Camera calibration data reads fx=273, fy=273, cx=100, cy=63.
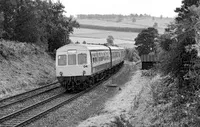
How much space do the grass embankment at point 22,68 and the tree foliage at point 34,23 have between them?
2178mm

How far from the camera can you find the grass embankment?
19.9m

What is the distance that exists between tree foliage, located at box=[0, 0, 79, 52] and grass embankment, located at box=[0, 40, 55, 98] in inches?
85.8

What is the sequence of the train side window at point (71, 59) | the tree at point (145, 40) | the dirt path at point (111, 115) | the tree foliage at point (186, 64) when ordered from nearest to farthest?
the tree foliage at point (186, 64) → the dirt path at point (111, 115) → the train side window at point (71, 59) → the tree at point (145, 40)

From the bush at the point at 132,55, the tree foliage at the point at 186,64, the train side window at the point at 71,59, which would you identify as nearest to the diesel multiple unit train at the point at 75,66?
the train side window at the point at 71,59

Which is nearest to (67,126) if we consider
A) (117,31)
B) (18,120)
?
(18,120)

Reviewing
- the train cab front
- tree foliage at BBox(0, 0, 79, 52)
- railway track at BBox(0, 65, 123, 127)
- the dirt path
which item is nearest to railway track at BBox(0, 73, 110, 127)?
railway track at BBox(0, 65, 123, 127)

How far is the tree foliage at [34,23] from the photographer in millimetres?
29172

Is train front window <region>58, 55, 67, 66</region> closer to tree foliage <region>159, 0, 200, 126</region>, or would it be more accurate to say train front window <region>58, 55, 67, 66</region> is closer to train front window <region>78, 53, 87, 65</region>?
train front window <region>78, 53, 87, 65</region>

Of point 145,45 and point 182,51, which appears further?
point 145,45

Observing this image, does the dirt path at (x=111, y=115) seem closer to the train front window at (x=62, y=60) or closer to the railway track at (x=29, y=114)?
the railway track at (x=29, y=114)

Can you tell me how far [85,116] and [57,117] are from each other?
1275 mm

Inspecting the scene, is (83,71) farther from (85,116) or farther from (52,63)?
(52,63)

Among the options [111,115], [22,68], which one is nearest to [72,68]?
[22,68]

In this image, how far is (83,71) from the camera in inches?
739
